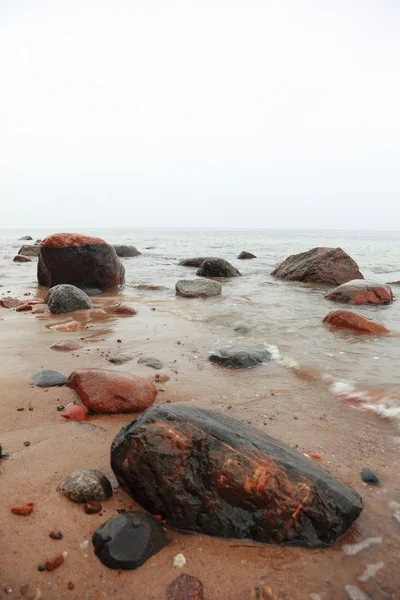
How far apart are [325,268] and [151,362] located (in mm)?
8967


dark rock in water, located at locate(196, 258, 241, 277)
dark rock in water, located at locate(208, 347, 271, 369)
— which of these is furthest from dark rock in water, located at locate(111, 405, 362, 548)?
dark rock in water, located at locate(196, 258, 241, 277)

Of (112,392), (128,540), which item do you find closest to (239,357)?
(112,392)

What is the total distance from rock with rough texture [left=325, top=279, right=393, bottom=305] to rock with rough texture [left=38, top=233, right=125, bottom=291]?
17.5 ft

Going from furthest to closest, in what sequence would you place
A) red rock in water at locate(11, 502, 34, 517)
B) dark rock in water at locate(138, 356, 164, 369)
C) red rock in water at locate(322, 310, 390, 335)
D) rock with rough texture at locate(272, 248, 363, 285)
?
rock with rough texture at locate(272, 248, 363, 285), red rock in water at locate(322, 310, 390, 335), dark rock in water at locate(138, 356, 164, 369), red rock in water at locate(11, 502, 34, 517)

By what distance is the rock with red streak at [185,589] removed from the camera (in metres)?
1.51

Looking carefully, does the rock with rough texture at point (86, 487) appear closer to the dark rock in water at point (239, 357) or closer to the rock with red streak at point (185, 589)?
the rock with red streak at point (185, 589)

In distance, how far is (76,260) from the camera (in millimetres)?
8992

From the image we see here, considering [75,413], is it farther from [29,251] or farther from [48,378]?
[29,251]

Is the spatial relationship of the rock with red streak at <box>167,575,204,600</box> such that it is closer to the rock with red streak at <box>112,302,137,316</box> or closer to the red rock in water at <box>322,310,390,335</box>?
the red rock in water at <box>322,310,390,335</box>

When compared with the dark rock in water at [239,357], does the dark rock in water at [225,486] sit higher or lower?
higher

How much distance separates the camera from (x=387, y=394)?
3.62m

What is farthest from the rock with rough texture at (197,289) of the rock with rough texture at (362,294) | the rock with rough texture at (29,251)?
the rock with rough texture at (29,251)

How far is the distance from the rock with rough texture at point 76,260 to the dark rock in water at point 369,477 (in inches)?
305

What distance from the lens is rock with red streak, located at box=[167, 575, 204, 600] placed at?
59.6 inches
